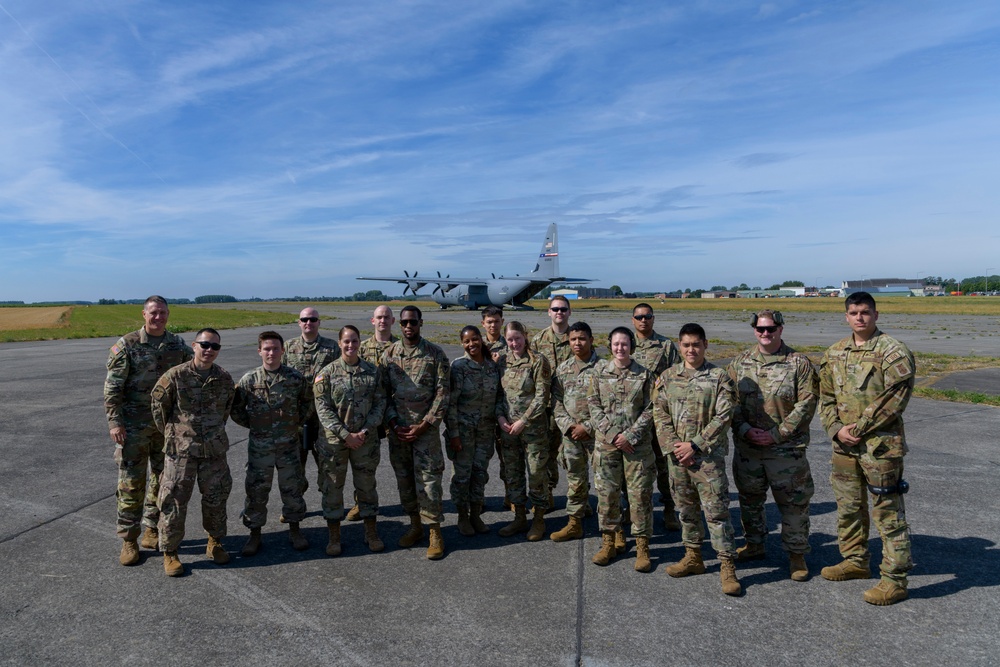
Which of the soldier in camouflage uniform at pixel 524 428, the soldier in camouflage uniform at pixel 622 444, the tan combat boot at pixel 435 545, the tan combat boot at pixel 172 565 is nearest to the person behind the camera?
the tan combat boot at pixel 172 565

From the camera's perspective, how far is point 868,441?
451cm


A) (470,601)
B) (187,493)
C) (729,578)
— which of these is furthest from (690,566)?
(187,493)

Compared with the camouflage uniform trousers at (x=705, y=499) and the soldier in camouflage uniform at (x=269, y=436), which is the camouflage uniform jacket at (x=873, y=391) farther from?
the soldier in camouflage uniform at (x=269, y=436)

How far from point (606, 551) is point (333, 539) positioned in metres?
2.50

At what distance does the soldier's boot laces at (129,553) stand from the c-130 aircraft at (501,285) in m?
42.8

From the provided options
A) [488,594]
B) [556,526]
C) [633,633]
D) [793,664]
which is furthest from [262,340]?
[793,664]

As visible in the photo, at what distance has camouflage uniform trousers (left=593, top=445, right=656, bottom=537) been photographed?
16.4 feet

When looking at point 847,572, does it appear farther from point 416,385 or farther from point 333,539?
point 333,539

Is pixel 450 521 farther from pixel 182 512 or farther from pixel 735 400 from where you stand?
pixel 735 400

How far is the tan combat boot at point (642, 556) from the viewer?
4930 mm

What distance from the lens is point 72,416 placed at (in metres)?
10.9

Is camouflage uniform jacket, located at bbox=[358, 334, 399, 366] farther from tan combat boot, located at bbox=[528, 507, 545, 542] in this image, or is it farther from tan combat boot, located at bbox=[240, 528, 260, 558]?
tan combat boot, located at bbox=[528, 507, 545, 542]

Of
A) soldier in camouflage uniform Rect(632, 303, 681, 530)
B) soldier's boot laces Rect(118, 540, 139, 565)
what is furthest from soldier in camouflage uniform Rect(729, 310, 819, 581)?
soldier's boot laces Rect(118, 540, 139, 565)

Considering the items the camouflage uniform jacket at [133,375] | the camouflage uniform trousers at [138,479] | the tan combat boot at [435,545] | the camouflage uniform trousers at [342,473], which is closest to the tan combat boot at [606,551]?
the tan combat boot at [435,545]
